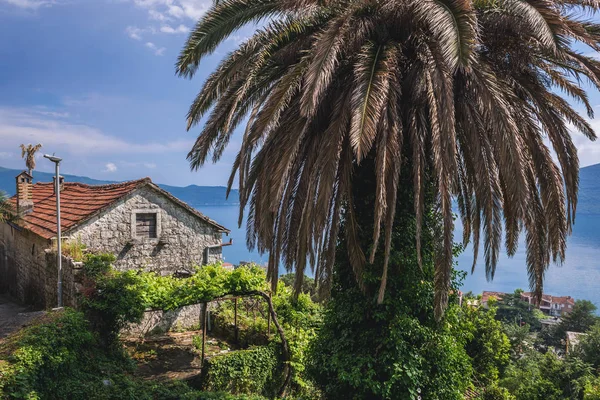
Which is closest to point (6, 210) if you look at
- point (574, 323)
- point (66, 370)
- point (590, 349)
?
point (66, 370)

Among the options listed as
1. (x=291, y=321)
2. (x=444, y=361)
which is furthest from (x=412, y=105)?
(x=291, y=321)

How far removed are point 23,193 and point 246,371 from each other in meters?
11.9

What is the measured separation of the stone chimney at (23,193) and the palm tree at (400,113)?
11932mm

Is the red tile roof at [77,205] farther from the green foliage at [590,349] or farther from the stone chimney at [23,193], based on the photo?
the green foliage at [590,349]

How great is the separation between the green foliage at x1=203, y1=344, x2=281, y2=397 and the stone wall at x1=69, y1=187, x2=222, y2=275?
469cm

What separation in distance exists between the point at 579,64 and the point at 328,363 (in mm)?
6460

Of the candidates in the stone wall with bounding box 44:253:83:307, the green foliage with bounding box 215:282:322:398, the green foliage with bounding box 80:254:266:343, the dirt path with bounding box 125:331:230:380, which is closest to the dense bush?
the green foliage with bounding box 80:254:266:343

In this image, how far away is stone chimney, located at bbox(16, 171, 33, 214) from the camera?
15259 mm

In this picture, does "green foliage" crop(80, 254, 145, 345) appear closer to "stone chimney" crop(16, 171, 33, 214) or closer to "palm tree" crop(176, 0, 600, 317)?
"palm tree" crop(176, 0, 600, 317)

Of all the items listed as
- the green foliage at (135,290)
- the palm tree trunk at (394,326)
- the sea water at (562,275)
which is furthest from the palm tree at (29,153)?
the sea water at (562,275)

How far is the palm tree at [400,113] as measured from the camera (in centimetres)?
521

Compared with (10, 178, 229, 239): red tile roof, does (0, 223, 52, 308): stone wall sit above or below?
below

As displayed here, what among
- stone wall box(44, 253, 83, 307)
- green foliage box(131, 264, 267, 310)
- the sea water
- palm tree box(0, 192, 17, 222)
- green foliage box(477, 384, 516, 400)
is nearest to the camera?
green foliage box(131, 264, 267, 310)

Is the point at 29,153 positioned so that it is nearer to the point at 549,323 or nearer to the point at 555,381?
the point at 555,381
